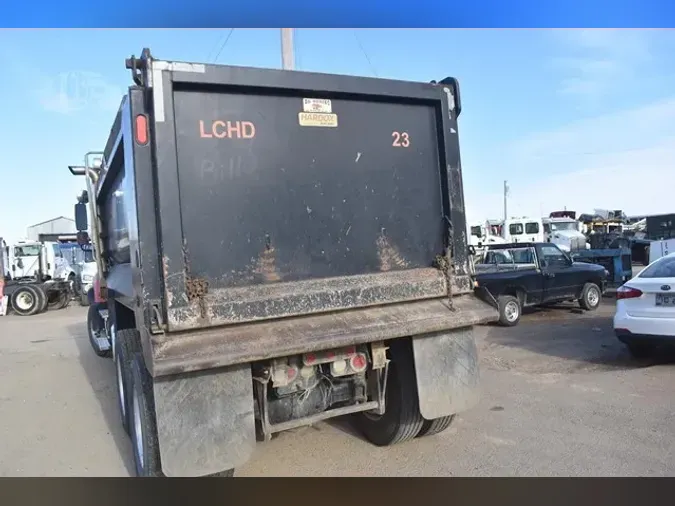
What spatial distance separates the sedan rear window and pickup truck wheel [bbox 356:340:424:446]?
4436 millimetres

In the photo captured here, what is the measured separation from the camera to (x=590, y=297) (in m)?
12.6

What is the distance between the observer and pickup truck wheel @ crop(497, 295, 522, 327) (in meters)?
10.8

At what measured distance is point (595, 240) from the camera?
64.1 feet

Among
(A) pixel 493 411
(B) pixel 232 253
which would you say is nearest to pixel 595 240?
(A) pixel 493 411

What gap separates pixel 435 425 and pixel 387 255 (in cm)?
159

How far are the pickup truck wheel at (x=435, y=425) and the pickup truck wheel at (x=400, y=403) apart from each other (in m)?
0.09

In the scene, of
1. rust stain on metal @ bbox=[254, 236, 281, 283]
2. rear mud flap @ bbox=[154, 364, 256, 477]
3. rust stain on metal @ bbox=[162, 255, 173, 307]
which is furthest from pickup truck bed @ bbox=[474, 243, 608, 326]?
rust stain on metal @ bbox=[162, 255, 173, 307]

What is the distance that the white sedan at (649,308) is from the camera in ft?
21.0

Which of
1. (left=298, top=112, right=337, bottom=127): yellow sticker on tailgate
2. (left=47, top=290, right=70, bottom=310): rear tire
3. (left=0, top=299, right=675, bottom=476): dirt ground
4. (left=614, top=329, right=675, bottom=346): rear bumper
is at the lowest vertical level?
(left=0, top=299, right=675, bottom=476): dirt ground

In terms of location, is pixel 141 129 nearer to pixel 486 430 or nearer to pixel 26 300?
pixel 486 430

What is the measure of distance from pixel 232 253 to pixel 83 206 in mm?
4776

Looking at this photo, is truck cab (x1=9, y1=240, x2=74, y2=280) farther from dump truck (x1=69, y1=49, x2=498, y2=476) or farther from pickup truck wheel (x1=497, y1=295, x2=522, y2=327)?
dump truck (x1=69, y1=49, x2=498, y2=476)

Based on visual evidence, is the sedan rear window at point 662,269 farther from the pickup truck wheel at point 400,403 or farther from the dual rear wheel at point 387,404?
the pickup truck wheel at point 400,403

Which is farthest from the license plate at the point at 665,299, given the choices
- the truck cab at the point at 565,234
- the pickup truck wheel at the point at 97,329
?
the truck cab at the point at 565,234
